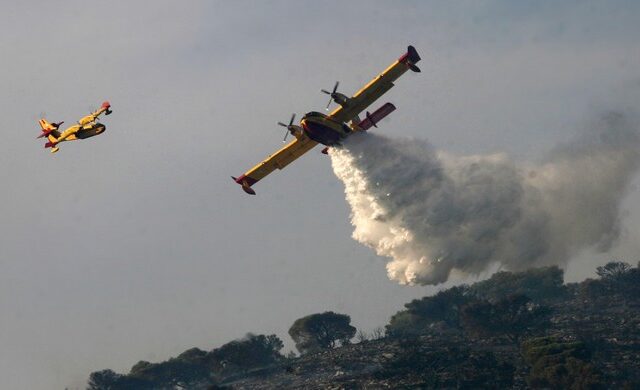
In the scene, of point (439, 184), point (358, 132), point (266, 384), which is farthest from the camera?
point (266, 384)

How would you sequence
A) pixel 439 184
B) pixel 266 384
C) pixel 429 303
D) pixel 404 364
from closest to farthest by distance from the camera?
pixel 439 184
pixel 404 364
pixel 266 384
pixel 429 303

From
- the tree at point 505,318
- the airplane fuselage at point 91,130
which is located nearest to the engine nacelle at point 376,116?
the airplane fuselage at point 91,130

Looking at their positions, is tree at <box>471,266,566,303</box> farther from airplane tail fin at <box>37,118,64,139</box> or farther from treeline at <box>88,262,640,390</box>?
airplane tail fin at <box>37,118,64,139</box>

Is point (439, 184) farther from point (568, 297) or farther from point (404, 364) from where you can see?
point (568, 297)

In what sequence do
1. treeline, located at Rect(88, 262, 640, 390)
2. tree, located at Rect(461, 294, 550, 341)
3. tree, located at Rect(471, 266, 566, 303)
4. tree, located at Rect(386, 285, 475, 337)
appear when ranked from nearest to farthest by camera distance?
treeline, located at Rect(88, 262, 640, 390)
tree, located at Rect(461, 294, 550, 341)
tree, located at Rect(386, 285, 475, 337)
tree, located at Rect(471, 266, 566, 303)

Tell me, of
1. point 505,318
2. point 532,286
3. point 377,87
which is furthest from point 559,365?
point 532,286

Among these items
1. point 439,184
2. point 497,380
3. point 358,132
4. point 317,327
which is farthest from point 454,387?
point 317,327

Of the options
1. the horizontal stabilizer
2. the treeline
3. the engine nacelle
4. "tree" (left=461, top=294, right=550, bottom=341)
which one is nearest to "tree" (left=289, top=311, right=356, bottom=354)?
the treeline
